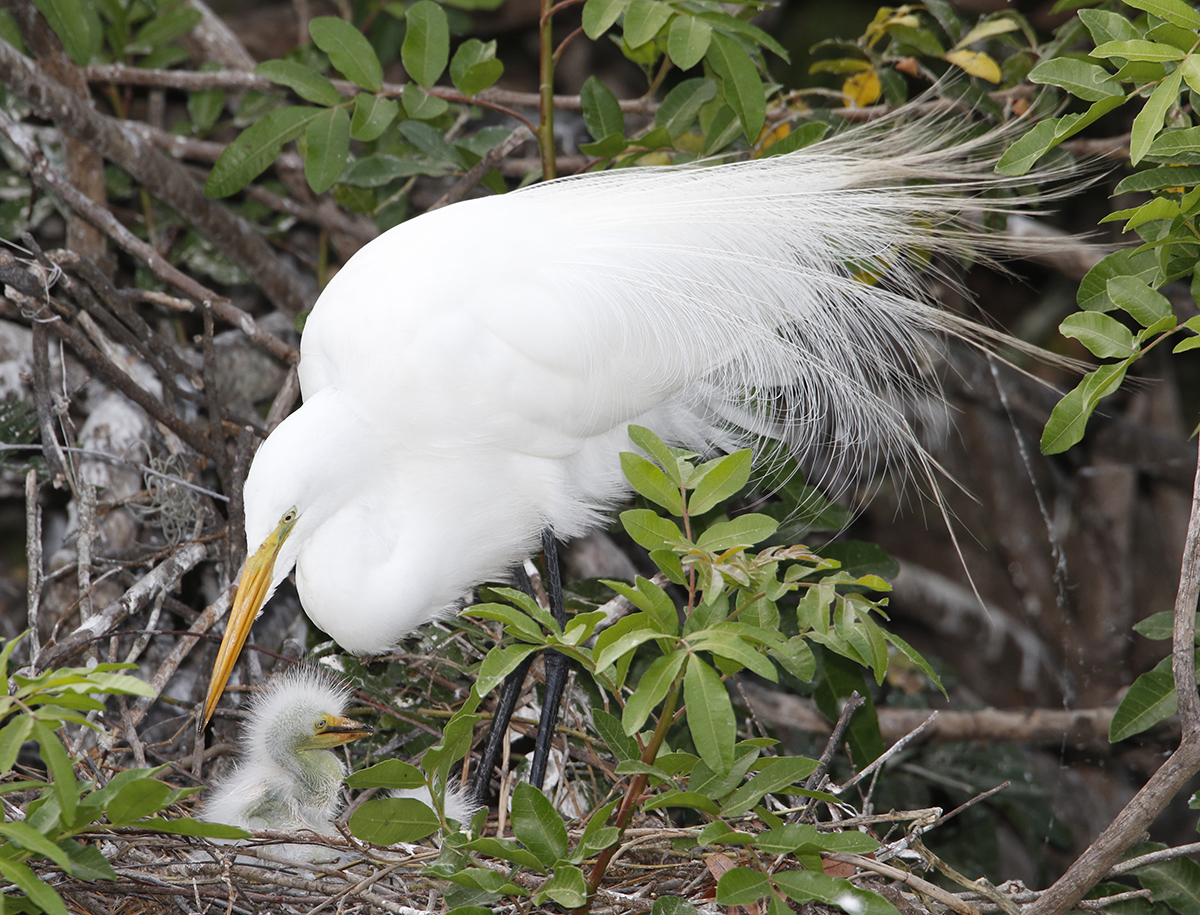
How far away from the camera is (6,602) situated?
3008 millimetres

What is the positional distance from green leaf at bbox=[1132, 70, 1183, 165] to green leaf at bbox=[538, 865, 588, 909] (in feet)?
3.29

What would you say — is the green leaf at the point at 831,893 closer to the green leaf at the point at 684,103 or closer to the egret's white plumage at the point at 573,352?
the egret's white plumage at the point at 573,352

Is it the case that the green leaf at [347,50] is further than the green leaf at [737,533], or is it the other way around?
the green leaf at [347,50]

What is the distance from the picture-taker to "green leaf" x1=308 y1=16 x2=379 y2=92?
2043 mm

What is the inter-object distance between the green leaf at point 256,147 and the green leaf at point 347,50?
97mm

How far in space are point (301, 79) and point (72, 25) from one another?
0.54 m

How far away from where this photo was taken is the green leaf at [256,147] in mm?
2070

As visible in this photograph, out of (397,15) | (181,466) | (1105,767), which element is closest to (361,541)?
(181,466)

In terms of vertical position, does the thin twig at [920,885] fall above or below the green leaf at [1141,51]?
below

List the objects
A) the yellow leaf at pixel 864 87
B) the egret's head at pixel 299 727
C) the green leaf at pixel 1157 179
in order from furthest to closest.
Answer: the yellow leaf at pixel 864 87 → the egret's head at pixel 299 727 → the green leaf at pixel 1157 179

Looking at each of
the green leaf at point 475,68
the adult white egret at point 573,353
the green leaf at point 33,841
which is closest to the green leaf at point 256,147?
the green leaf at point 475,68

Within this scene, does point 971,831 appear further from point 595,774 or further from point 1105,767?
point 595,774

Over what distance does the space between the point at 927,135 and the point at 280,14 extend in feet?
7.20

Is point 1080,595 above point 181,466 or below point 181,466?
below
